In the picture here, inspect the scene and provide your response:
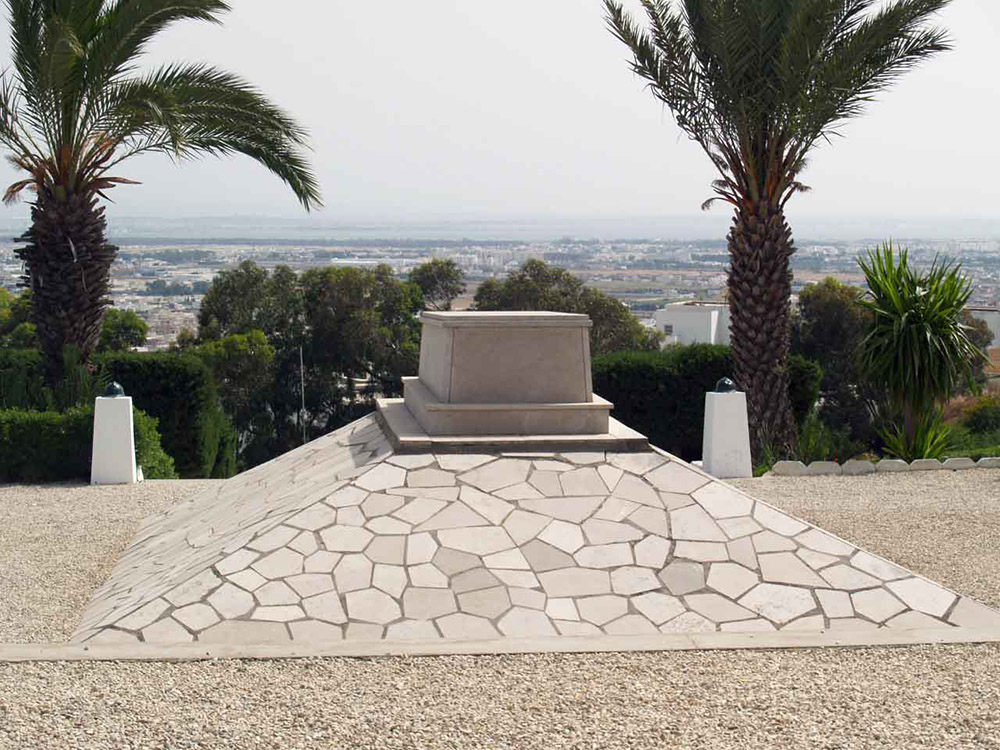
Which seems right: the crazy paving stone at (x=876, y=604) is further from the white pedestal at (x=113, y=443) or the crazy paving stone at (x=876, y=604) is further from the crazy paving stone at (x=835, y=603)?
the white pedestal at (x=113, y=443)

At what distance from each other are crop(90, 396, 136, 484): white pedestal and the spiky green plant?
759 centimetres

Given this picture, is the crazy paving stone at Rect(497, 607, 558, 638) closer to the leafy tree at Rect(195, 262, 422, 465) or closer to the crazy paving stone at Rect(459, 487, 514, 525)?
the crazy paving stone at Rect(459, 487, 514, 525)

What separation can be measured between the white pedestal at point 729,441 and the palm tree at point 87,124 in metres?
6.26

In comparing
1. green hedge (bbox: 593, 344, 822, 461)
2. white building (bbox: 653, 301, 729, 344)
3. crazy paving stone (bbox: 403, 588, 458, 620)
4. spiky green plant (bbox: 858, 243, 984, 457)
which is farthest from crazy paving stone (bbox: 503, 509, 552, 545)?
white building (bbox: 653, 301, 729, 344)

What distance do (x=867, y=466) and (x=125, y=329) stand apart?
2273cm

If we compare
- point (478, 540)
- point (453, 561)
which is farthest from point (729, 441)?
point (453, 561)

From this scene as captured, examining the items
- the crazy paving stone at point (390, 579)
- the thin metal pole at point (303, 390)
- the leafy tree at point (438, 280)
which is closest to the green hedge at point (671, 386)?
the crazy paving stone at point (390, 579)

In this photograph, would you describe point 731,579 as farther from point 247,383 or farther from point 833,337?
point 247,383

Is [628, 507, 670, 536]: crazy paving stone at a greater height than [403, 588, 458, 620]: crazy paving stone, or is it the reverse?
[628, 507, 670, 536]: crazy paving stone

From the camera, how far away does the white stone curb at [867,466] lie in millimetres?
10461

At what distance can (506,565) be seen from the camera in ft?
20.3

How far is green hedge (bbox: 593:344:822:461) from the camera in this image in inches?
532

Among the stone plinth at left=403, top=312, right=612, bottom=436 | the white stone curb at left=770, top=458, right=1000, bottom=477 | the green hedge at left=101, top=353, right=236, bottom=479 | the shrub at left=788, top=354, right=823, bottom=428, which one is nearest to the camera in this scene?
the stone plinth at left=403, top=312, right=612, bottom=436

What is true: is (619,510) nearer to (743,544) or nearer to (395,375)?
(743,544)
